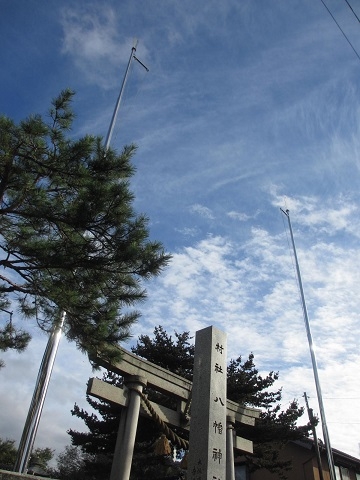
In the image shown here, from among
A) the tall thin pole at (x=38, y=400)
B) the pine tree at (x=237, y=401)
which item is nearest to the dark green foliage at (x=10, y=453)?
the pine tree at (x=237, y=401)

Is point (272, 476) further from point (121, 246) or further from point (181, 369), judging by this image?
point (121, 246)

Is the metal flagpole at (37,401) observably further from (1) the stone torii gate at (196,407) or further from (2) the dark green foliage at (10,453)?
(2) the dark green foliage at (10,453)

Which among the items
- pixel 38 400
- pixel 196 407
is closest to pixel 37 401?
pixel 38 400

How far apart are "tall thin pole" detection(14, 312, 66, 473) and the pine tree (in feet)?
20.2

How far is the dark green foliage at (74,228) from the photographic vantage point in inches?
198

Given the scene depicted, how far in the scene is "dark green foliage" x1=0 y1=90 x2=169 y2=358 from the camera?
198 inches

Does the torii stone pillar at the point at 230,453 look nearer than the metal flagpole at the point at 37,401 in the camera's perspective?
No

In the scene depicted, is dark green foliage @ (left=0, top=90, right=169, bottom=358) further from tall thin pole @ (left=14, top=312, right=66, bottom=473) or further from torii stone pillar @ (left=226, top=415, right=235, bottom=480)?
torii stone pillar @ (left=226, top=415, right=235, bottom=480)

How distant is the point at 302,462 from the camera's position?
19000mm

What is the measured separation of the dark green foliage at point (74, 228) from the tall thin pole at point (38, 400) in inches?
14.0

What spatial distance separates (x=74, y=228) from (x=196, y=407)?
3.32 metres

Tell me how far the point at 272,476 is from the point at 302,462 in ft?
6.43

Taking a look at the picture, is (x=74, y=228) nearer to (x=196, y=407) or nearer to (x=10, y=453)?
(x=196, y=407)

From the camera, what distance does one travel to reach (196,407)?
5637 mm
